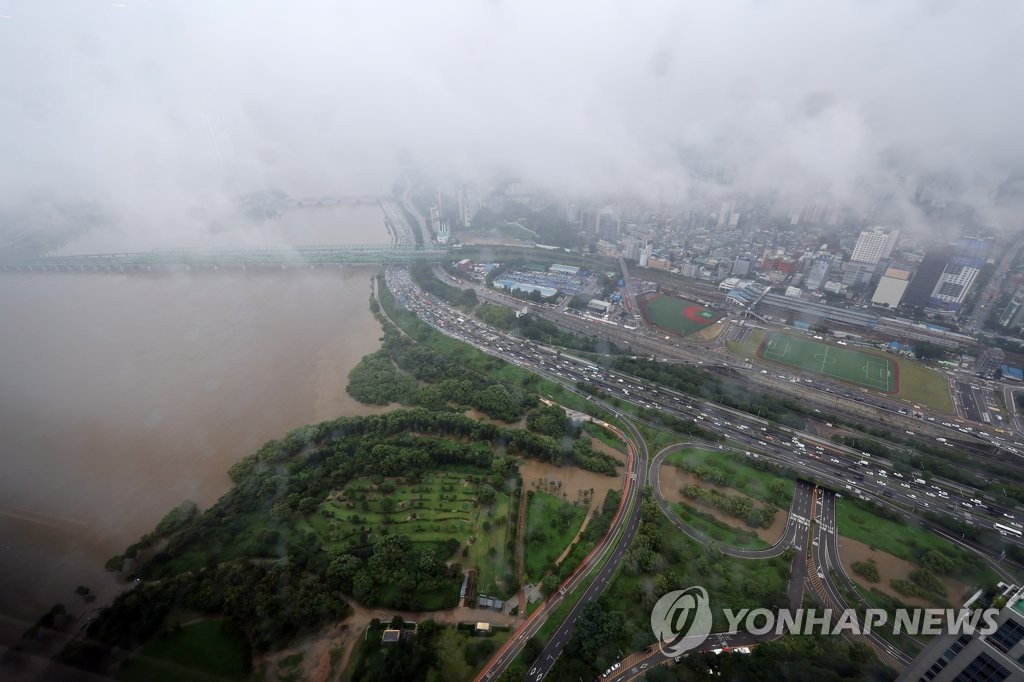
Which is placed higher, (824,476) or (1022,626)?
(1022,626)

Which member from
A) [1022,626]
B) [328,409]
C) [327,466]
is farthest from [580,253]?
[1022,626]

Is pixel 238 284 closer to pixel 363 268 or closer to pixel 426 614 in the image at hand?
pixel 363 268

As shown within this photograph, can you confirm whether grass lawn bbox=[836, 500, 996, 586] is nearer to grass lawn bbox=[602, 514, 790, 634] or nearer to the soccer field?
grass lawn bbox=[602, 514, 790, 634]

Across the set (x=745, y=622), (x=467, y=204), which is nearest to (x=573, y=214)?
(x=467, y=204)

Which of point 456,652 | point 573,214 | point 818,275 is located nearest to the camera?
point 456,652

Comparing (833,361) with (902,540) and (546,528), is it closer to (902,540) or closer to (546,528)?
(902,540)

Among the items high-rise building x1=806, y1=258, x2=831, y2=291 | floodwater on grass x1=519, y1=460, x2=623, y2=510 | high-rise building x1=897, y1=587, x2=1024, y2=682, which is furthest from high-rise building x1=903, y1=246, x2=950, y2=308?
high-rise building x1=897, y1=587, x2=1024, y2=682
